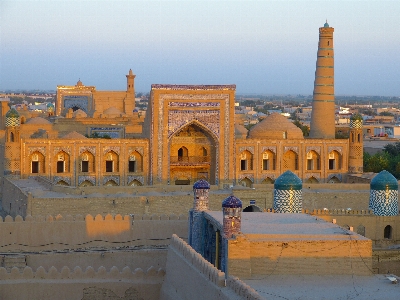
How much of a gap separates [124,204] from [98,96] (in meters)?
30.1

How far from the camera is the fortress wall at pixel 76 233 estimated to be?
24.3 meters

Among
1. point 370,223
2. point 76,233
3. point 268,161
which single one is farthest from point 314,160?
point 76,233

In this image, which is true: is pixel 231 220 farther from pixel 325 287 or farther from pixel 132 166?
pixel 132 166

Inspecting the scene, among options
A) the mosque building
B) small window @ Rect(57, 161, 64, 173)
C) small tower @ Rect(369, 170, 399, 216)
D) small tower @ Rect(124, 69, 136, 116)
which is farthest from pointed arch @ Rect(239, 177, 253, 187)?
small tower @ Rect(124, 69, 136, 116)

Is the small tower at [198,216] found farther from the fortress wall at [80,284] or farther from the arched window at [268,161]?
the arched window at [268,161]

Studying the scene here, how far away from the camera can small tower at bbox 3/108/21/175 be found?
1433 inches

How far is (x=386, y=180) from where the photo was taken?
1083 inches

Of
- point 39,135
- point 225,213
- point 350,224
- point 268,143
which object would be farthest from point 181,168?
point 225,213

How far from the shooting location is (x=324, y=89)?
4394 cm

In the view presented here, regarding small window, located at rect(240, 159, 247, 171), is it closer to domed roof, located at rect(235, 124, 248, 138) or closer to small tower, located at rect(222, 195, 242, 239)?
domed roof, located at rect(235, 124, 248, 138)

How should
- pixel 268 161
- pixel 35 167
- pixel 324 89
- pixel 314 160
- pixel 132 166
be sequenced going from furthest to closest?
pixel 324 89 → pixel 314 160 → pixel 268 161 → pixel 132 166 → pixel 35 167

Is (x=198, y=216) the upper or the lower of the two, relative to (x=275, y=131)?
lower

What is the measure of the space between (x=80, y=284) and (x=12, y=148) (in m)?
16.8

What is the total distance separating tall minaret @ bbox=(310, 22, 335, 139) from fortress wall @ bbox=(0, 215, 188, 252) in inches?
779
